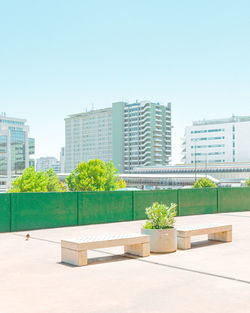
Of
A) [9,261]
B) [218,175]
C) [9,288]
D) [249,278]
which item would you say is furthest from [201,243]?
[218,175]

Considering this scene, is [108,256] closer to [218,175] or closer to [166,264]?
[166,264]

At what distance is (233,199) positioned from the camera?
27.8 meters

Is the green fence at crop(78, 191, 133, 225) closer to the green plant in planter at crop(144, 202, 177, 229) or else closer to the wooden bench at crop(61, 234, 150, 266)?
the green plant in planter at crop(144, 202, 177, 229)

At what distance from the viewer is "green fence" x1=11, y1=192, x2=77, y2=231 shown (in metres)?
17.9

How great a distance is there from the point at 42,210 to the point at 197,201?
10732 mm

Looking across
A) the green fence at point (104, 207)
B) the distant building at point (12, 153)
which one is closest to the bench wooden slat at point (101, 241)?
the green fence at point (104, 207)

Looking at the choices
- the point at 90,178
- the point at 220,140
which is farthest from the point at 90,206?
the point at 220,140

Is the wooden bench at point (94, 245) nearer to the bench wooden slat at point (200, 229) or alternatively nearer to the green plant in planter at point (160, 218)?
the green plant in planter at point (160, 218)

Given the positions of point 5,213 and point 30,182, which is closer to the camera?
point 5,213

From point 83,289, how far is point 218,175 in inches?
5412

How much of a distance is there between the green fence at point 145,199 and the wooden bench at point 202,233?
8.00m

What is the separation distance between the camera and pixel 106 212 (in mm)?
21141

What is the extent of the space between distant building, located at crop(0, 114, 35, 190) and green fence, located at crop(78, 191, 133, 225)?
125166mm

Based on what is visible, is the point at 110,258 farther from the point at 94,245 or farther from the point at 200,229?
the point at 200,229
